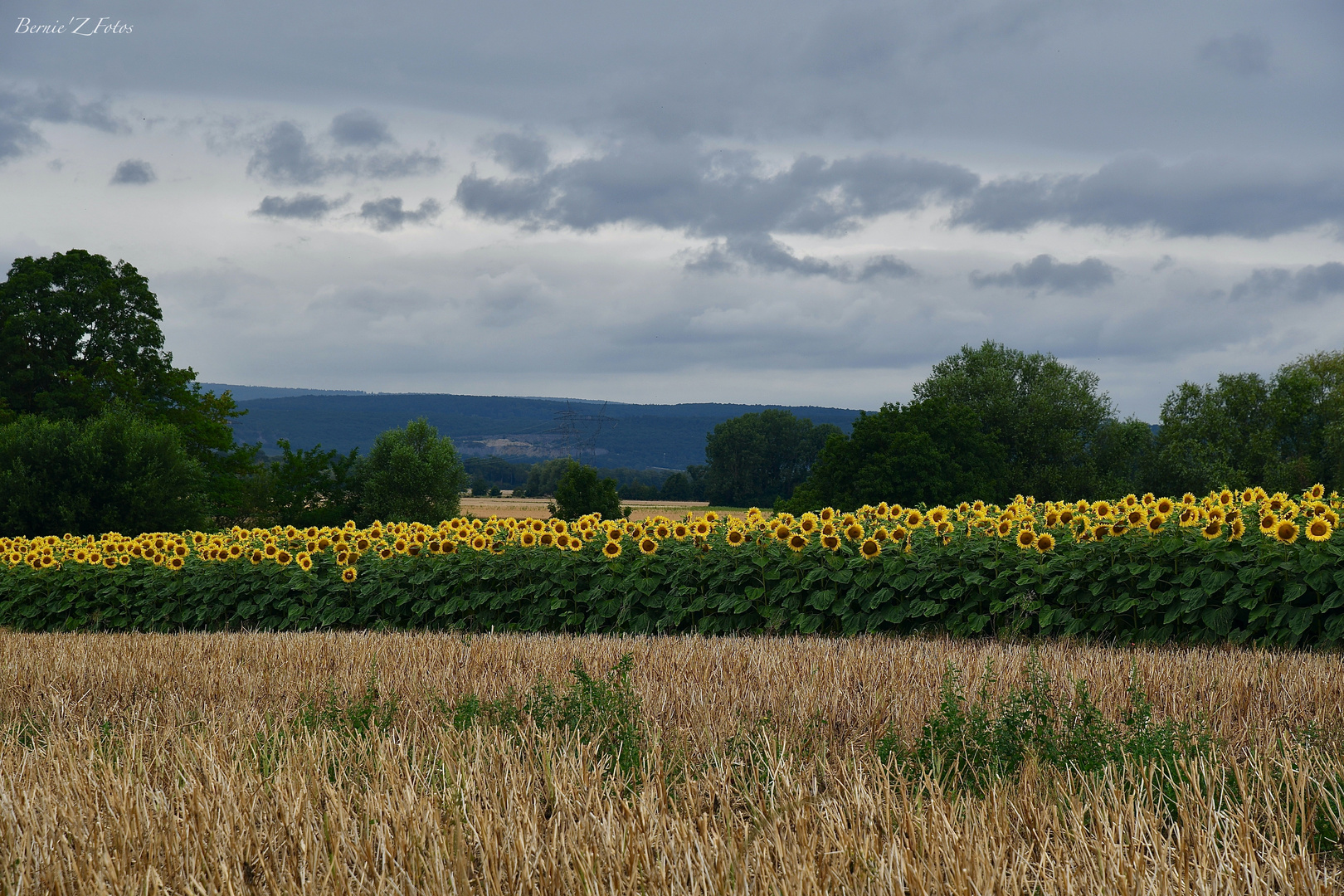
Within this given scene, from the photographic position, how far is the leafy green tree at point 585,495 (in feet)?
194

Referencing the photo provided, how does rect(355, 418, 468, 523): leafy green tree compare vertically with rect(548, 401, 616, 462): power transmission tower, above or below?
below

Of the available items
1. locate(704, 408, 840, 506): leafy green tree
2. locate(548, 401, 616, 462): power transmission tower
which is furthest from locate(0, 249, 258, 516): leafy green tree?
locate(704, 408, 840, 506): leafy green tree

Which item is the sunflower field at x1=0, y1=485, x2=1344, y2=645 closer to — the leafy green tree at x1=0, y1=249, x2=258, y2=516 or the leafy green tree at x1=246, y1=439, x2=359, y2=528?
the leafy green tree at x1=0, y1=249, x2=258, y2=516

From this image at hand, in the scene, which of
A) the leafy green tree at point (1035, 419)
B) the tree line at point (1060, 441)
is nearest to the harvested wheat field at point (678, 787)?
the tree line at point (1060, 441)

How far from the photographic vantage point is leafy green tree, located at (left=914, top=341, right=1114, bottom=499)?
181 feet

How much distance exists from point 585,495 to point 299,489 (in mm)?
16661

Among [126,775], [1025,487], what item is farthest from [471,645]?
[1025,487]

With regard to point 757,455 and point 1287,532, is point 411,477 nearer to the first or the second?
point 757,455

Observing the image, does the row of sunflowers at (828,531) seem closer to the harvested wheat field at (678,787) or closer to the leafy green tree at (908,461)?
the harvested wheat field at (678,787)

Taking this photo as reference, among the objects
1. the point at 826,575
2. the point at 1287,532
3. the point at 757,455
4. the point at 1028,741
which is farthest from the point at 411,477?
the point at 1028,741

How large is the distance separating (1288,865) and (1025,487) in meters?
55.3

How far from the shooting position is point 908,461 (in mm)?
48438

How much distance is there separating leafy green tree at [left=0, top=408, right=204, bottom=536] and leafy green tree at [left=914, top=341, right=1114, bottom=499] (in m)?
39.6

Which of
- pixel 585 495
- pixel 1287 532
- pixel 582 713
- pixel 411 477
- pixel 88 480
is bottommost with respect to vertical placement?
pixel 585 495
